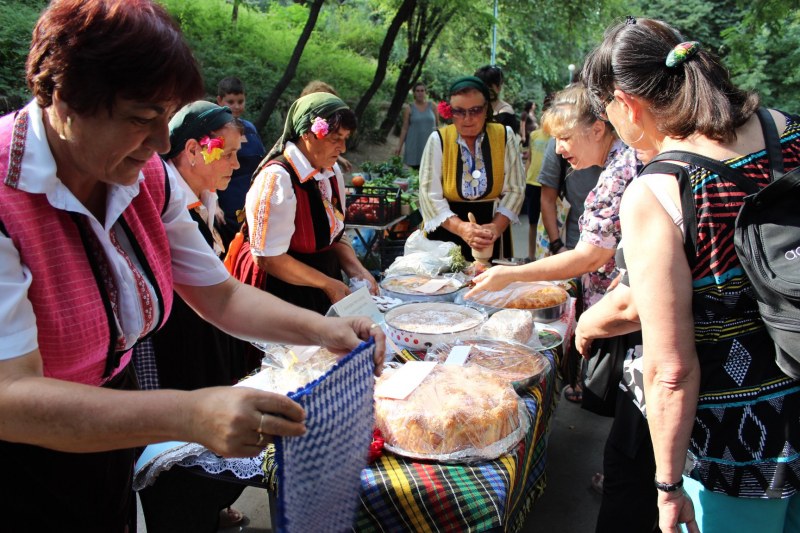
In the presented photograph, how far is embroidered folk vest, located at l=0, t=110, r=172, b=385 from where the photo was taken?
107 centimetres

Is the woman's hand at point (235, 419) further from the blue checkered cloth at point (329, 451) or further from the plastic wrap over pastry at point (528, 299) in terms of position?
the plastic wrap over pastry at point (528, 299)

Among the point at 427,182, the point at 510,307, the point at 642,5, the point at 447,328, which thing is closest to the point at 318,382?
the point at 447,328

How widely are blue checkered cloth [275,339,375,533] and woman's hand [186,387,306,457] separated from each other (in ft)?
0.15

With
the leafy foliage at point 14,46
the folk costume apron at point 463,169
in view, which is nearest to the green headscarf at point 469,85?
the folk costume apron at point 463,169

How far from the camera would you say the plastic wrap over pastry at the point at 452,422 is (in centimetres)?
155

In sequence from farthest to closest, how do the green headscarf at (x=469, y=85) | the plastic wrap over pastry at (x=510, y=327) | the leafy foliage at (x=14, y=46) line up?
the leafy foliage at (x=14, y=46), the green headscarf at (x=469, y=85), the plastic wrap over pastry at (x=510, y=327)

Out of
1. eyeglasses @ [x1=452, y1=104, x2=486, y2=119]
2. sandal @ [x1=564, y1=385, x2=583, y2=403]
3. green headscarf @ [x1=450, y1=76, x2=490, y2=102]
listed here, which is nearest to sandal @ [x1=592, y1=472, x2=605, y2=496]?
sandal @ [x1=564, y1=385, x2=583, y2=403]

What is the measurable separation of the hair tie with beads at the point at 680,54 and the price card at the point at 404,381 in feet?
3.50

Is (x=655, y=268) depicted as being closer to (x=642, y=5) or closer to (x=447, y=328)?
(x=447, y=328)

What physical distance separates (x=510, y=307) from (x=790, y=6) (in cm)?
673

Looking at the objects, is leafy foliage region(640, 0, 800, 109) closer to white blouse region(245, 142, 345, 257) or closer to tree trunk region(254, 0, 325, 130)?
white blouse region(245, 142, 345, 257)

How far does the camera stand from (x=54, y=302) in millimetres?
1101

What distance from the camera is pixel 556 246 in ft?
14.5

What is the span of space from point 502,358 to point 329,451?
1033 mm
